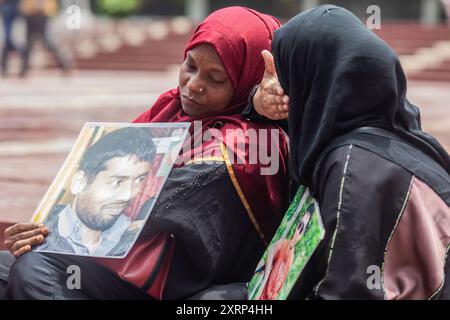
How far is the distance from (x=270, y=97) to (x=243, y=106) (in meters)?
0.25

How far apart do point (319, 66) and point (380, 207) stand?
384 millimetres

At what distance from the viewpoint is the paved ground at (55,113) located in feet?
14.8

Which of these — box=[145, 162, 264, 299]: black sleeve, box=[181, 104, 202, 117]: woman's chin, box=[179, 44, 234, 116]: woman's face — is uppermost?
box=[179, 44, 234, 116]: woman's face

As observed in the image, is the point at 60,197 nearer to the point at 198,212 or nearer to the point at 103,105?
the point at 198,212

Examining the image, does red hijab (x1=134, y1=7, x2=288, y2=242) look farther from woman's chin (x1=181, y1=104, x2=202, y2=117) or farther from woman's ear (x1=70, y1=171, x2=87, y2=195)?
woman's ear (x1=70, y1=171, x2=87, y2=195)

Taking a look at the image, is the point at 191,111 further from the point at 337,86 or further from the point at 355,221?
the point at 355,221

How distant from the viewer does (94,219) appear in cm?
216

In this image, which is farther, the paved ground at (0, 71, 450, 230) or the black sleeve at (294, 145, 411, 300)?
the paved ground at (0, 71, 450, 230)

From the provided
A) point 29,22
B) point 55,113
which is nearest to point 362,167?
point 55,113

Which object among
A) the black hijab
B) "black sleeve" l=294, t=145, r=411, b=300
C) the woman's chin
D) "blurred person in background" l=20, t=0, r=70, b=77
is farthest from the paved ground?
"black sleeve" l=294, t=145, r=411, b=300

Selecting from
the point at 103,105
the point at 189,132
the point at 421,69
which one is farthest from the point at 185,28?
the point at 189,132

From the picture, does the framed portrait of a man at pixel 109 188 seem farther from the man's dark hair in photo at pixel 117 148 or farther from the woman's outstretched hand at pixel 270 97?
the woman's outstretched hand at pixel 270 97

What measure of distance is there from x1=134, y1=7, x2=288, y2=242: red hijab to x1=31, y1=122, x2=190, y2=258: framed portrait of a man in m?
0.12

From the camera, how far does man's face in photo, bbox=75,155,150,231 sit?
84.7 inches
